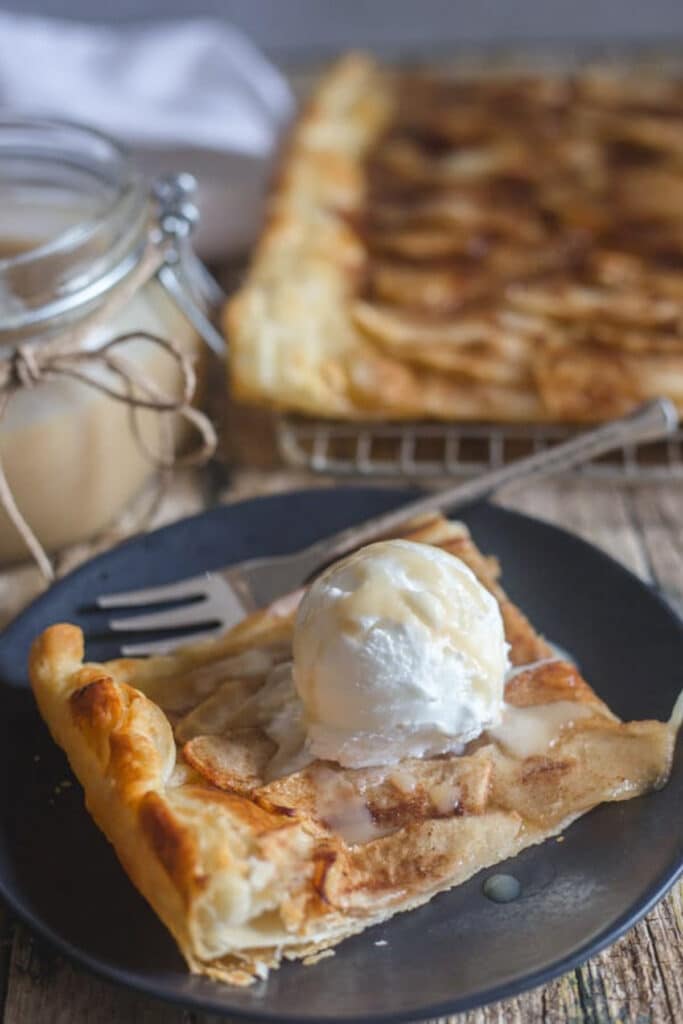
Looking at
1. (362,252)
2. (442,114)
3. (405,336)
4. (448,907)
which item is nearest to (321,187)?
(362,252)

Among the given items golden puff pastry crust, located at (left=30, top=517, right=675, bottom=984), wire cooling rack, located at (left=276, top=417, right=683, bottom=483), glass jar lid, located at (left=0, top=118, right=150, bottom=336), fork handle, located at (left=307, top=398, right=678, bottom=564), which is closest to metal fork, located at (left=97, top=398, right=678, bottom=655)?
fork handle, located at (left=307, top=398, right=678, bottom=564)

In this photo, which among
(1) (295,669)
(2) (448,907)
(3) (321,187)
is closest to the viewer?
(2) (448,907)

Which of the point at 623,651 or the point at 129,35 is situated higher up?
the point at 129,35

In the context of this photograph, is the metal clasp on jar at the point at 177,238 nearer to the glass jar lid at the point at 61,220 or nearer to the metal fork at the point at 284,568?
the glass jar lid at the point at 61,220

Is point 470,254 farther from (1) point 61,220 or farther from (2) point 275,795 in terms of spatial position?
(2) point 275,795

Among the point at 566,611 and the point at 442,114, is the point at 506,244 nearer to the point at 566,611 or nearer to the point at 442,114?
the point at 442,114

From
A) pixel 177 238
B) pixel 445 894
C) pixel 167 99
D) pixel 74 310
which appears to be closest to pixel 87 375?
pixel 74 310

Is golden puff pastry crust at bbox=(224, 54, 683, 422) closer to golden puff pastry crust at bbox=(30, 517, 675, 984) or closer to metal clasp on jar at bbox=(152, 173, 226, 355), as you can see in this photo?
metal clasp on jar at bbox=(152, 173, 226, 355)
